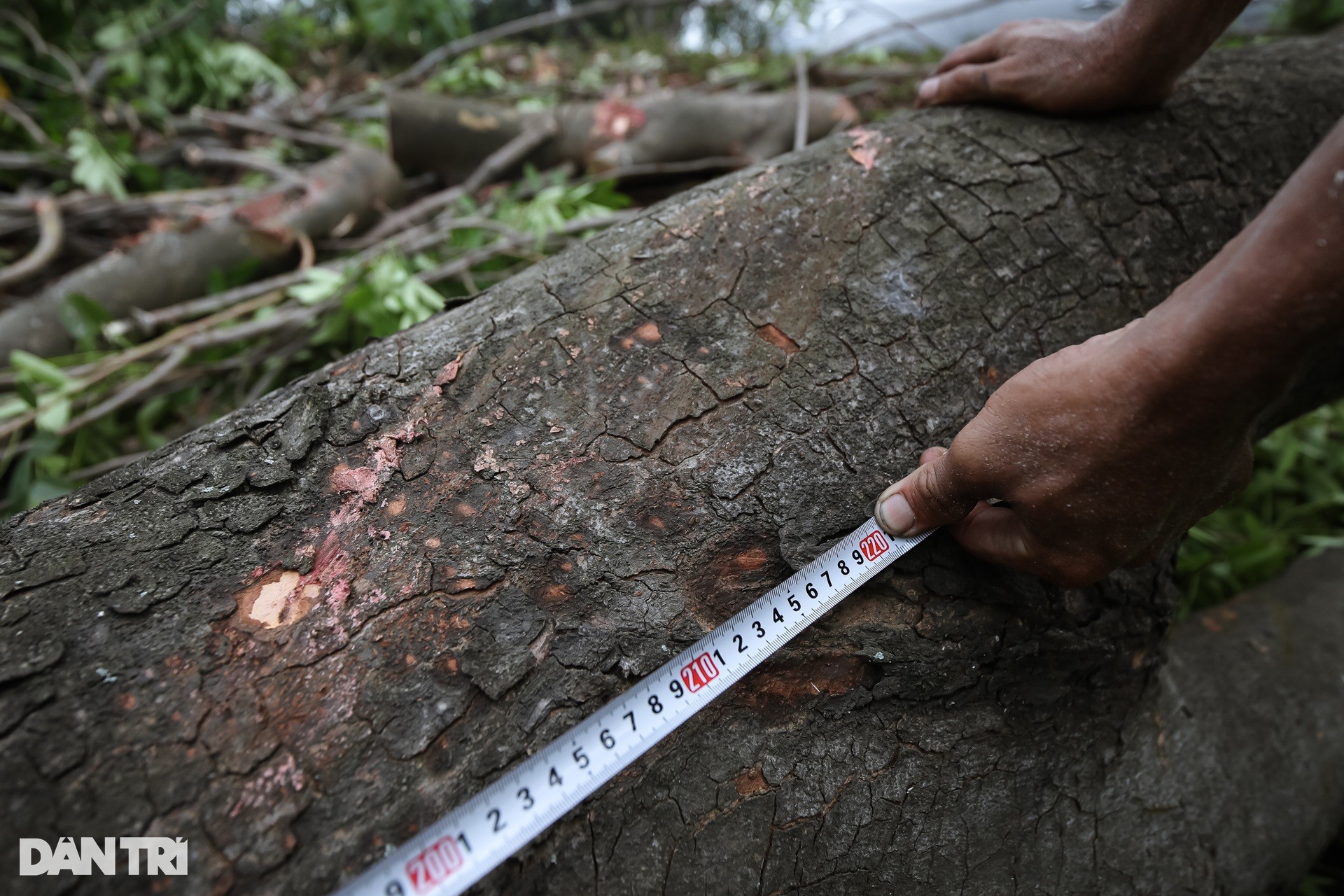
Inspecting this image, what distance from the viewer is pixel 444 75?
4.85 metres

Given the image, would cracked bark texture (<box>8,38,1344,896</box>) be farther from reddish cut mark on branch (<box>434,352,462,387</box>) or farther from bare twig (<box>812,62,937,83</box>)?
bare twig (<box>812,62,937,83</box>)

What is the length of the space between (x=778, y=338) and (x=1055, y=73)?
1.04 metres

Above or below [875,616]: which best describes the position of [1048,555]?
above

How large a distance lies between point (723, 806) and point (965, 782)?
1.54 ft

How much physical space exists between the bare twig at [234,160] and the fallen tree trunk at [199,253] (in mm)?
432

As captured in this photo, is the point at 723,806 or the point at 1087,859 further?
the point at 1087,859

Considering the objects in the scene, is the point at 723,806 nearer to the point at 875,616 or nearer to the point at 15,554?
the point at 875,616

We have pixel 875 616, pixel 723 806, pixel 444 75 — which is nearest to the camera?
pixel 723 806

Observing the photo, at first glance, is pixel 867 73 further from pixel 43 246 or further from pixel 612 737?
pixel 612 737

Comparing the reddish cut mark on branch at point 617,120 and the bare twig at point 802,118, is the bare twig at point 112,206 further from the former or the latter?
the bare twig at point 802,118

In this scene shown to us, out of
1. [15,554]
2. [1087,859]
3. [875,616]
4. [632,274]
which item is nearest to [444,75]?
[632,274]

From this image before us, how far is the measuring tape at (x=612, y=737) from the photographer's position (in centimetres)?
91

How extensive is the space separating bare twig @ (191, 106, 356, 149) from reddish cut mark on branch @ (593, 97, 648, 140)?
150cm

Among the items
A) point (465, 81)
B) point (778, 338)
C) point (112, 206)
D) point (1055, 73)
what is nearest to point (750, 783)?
point (778, 338)
